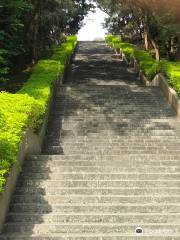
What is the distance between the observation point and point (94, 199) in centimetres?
902

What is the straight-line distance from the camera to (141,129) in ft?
48.0

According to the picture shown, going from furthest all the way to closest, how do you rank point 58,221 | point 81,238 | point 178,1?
point 178,1, point 58,221, point 81,238

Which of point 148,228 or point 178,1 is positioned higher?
point 178,1

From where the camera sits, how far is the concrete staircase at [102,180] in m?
8.13

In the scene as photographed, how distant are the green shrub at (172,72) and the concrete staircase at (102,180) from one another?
4.09 feet

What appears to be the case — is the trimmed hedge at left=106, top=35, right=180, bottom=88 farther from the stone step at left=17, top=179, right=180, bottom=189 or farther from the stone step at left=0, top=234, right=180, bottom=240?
the stone step at left=0, top=234, right=180, bottom=240

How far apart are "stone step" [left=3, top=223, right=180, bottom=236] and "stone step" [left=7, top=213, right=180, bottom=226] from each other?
140mm

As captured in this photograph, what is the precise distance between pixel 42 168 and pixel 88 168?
1081 millimetres

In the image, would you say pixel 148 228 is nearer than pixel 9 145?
Yes

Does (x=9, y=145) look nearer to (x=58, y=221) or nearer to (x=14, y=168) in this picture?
(x=14, y=168)

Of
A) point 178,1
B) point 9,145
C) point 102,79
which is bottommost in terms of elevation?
point 102,79

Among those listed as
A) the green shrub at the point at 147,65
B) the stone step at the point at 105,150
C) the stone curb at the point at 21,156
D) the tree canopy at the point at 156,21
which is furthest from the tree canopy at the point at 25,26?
the green shrub at the point at 147,65

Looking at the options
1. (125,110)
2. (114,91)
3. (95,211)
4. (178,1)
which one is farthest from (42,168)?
(178,1)

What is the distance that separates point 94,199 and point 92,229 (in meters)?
1.00
